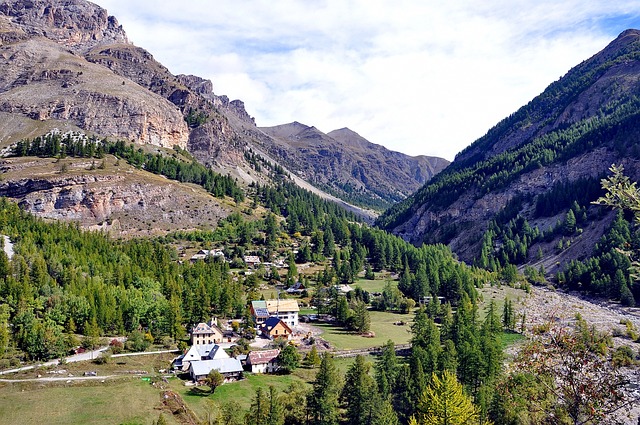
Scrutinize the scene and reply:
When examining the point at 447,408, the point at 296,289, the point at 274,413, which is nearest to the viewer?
the point at 447,408

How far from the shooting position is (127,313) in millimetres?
67188

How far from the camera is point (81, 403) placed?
4131 cm

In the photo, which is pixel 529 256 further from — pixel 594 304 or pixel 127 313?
pixel 127 313

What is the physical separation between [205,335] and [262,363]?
12496 millimetres

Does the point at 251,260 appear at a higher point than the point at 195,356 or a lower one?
higher

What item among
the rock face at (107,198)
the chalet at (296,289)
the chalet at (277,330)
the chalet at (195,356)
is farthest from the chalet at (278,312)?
the rock face at (107,198)

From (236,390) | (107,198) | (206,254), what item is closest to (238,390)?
(236,390)

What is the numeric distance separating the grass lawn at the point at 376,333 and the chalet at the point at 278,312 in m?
5.63

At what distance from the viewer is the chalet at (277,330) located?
227 feet

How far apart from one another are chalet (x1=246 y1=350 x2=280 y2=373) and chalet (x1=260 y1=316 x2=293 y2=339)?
38.6 ft

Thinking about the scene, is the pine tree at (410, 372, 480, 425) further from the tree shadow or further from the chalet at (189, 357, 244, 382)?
the chalet at (189, 357, 244, 382)

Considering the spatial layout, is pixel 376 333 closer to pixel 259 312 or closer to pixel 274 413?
pixel 259 312

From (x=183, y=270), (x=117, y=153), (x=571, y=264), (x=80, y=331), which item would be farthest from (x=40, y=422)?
(x=117, y=153)

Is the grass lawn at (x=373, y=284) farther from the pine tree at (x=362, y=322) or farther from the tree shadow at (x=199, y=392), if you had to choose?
the tree shadow at (x=199, y=392)
